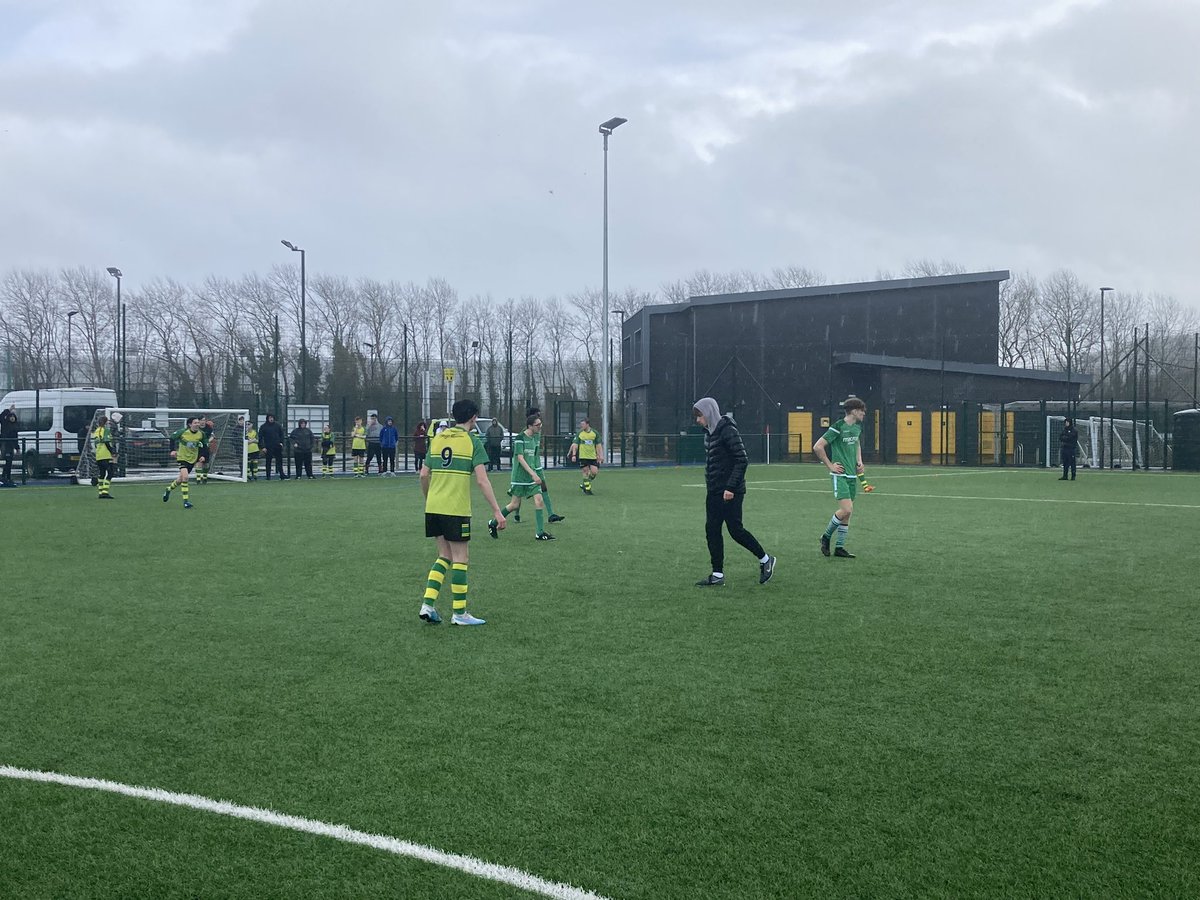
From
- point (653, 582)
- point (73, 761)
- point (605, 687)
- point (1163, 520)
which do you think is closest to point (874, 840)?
point (605, 687)

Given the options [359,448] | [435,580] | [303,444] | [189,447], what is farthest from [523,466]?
[359,448]

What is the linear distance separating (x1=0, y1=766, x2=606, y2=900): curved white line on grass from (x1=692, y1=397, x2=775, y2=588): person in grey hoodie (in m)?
5.75

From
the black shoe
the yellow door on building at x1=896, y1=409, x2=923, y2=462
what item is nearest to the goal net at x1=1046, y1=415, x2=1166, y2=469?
the yellow door on building at x1=896, y1=409, x2=923, y2=462

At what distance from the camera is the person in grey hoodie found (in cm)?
916

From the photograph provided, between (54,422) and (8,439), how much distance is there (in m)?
2.20

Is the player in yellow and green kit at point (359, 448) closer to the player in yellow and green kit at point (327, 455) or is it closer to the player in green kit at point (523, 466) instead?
the player in yellow and green kit at point (327, 455)

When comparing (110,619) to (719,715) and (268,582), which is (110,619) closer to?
(268,582)

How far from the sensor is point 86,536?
541 inches

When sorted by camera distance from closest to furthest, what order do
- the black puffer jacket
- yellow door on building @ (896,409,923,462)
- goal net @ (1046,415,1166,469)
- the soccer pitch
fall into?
the soccer pitch → the black puffer jacket → goal net @ (1046,415,1166,469) → yellow door on building @ (896,409,923,462)

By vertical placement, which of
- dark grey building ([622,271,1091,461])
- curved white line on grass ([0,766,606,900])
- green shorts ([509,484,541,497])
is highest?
dark grey building ([622,271,1091,461])

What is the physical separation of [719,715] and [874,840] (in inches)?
64.9

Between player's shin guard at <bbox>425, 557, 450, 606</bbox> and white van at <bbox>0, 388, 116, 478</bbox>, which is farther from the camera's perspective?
white van at <bbox>0, 388, 116, 478</bbox>

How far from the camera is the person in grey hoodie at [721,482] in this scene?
9.16 meters

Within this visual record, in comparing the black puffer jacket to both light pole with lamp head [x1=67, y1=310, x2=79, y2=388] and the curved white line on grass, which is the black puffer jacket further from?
light pole with lamp head [x1=67, y1=310, x2=79, y2=388]
